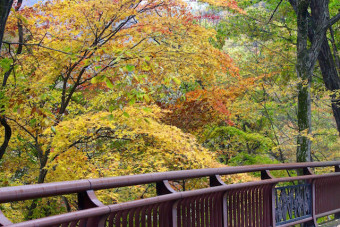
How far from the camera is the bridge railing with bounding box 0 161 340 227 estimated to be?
9.73ft

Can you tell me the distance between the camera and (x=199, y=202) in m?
4.71

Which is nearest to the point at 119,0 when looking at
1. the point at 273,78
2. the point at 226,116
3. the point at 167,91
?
the point at 167,91

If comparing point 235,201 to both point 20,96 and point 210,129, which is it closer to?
point 20,96

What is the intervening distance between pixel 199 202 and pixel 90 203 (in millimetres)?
1798

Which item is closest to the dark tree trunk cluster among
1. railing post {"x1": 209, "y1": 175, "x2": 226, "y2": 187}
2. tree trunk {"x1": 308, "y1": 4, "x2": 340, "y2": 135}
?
tree trunk {"x1": 308, "y1": 4, "x2": 340, "y2": 135}

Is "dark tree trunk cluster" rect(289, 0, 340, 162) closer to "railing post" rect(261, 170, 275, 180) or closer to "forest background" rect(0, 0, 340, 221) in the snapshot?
"forest background" rect(0, 0, 340, 221)

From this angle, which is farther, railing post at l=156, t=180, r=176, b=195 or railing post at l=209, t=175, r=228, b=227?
railing post at l=209, t=175, r=228, b=227

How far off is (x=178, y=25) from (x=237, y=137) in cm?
755

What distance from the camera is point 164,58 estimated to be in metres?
9.88

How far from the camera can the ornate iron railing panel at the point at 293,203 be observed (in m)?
6.16

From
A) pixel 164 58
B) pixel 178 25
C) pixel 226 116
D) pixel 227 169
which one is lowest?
pixel 227 169

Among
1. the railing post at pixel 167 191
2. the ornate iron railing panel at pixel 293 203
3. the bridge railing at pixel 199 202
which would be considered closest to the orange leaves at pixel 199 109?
the bridge railing at pixel 199 202

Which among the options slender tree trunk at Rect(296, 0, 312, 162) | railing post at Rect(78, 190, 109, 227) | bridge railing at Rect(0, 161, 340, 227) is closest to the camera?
bridge railing at Rect(0, 161, 340, 227)

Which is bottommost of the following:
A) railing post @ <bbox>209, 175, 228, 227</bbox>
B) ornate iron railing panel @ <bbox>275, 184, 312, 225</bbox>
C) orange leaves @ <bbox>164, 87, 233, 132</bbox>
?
ornate iron railing panel @ <bbox>275, 184, 312, 225</bbox>
